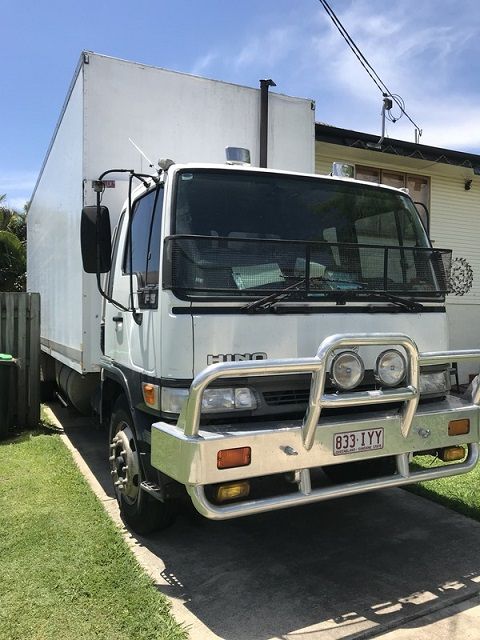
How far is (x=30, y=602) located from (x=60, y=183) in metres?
4.13

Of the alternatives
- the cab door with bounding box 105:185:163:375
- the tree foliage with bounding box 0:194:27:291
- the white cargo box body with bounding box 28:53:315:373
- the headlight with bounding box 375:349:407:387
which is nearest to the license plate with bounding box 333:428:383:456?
the headlight with bounding box 375:349:407:387

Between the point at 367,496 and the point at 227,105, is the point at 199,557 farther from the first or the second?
the point at 227,105

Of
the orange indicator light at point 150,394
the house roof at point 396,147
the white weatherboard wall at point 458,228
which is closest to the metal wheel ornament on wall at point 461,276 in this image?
the white weatherboard wall at point 458,228

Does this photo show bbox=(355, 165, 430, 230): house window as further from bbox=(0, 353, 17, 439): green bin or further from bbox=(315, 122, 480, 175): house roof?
bbox=(0, 353, 17, 439): green bin

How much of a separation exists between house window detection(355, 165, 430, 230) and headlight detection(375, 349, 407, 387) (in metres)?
7.08

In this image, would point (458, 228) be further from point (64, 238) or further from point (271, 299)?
point (271, 299)

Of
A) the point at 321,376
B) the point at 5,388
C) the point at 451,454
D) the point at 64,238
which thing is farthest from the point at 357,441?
the point at 5,388

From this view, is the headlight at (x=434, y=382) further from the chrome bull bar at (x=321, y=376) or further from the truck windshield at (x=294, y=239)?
the truck windshield at (x=294, y=239)

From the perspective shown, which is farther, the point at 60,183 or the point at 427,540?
the point at 60,183

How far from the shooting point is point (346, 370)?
9.56 feet

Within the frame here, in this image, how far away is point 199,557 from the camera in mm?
3590

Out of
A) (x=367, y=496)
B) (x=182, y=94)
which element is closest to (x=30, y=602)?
(x=367, y=496)

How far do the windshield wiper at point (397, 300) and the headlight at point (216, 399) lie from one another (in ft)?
3.55

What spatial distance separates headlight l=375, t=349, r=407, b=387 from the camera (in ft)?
9.96
